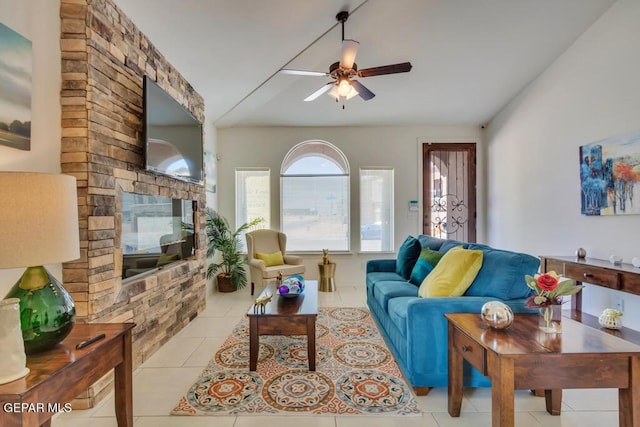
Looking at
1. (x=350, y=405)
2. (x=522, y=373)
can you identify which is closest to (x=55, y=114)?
(x=350, y=405)

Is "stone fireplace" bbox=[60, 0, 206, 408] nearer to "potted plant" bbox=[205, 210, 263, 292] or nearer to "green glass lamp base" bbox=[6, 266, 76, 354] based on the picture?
"green glass lamp base" bbox=[6, 266, 76, 354]

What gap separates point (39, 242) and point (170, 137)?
76.2 inches

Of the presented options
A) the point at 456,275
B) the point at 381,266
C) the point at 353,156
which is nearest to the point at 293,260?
the point at 381,266

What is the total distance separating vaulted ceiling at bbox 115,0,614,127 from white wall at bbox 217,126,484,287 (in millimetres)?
487

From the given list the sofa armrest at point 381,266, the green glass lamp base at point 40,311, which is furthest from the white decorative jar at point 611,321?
the green glass lamp base at point 40,311

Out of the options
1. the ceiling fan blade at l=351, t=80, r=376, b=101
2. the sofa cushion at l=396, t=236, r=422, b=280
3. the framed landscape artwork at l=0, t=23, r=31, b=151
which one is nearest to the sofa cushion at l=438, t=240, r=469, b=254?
the sofa cushion at l=396, t=236, r=422, b=280

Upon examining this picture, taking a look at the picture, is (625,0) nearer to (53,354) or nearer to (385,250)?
(385,250)

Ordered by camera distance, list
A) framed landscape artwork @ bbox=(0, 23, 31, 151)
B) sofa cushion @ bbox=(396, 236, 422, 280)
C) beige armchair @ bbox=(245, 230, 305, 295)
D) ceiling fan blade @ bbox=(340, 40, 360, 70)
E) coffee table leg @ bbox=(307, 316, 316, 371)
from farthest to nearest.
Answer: beige armchair @ bbox=(245, 230, 305, 295) < sofa cushion @ bbox=(396, 236, 422, 280) < ceiling fan blade @ bbox=(340, 40, 360, 70) < coffee table leg @ bbox=(307, 316, 316, 371) < framed landscape artwork @ bbox=(0, 23, 31, 151)

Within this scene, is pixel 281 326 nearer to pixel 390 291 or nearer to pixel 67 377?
pixel 390 291

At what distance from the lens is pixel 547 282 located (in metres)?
1.53

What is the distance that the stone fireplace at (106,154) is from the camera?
195 centimetres

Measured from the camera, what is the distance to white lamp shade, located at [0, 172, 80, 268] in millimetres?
1077

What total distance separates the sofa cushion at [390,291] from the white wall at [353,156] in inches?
81.5

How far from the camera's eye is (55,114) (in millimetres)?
1896
